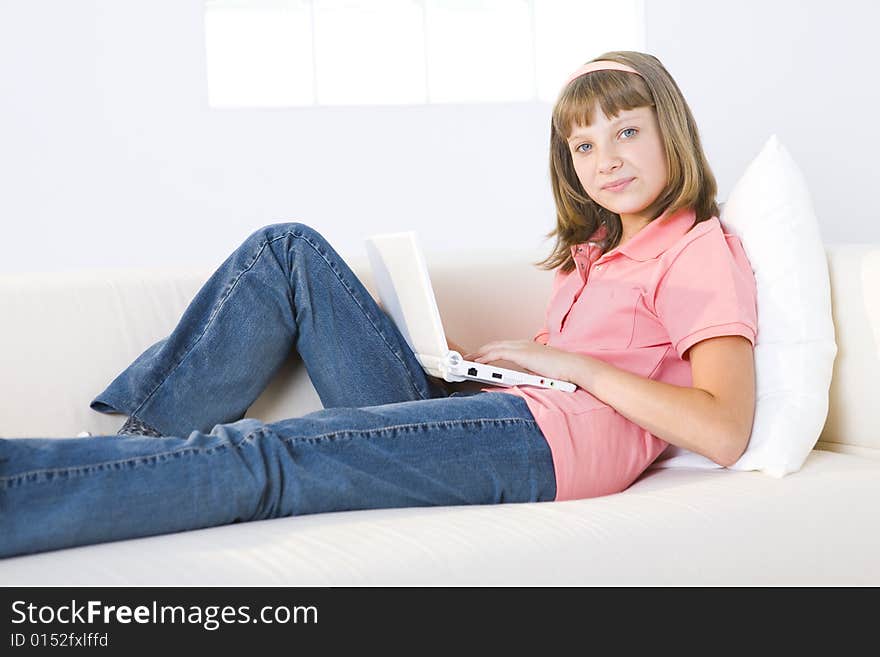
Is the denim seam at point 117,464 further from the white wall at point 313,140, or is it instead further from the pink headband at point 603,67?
the white wall at point 313,140

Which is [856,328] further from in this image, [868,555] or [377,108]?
[377,108]

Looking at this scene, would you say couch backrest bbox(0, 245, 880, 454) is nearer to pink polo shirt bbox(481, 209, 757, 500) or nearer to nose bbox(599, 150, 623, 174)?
pink polo shirt bbox(481, 209, 757, 500)

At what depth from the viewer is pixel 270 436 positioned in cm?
127

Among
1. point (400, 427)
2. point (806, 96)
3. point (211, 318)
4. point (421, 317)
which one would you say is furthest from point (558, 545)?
point (806, 96)

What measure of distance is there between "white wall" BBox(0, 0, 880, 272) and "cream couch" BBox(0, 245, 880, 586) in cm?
115

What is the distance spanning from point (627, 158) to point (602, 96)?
0.11 meters

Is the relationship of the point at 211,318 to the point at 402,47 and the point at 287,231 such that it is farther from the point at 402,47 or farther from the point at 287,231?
the point at 402,47

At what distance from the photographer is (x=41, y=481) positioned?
1.12m

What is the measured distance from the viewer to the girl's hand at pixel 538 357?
4.98 ft

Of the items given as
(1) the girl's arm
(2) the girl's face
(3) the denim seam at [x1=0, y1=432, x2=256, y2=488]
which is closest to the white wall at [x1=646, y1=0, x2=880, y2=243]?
(2) the girl's face

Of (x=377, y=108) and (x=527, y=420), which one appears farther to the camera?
(x=377, y=108)

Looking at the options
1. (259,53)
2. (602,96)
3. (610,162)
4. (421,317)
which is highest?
(259,53)

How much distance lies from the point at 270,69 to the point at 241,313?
229 centimetres
